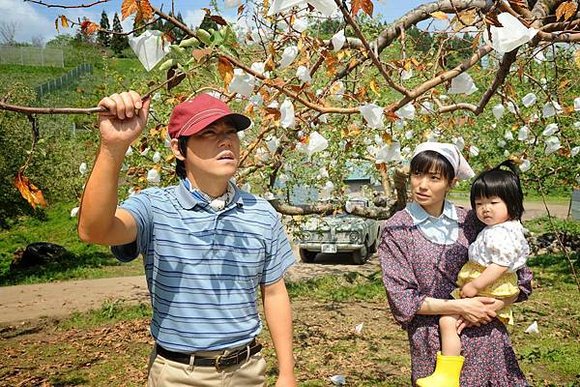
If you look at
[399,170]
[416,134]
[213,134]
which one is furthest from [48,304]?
[213,134]

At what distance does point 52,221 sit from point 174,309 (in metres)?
14.0

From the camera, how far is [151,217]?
1.63 m

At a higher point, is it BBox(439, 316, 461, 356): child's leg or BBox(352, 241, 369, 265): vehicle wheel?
BBox(439, 316, 461, 356): child's leg

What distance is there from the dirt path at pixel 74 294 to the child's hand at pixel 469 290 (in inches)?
232

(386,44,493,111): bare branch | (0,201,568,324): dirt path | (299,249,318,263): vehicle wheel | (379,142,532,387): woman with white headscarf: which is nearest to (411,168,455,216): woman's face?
(379,142,532,387): woman with white headscarf

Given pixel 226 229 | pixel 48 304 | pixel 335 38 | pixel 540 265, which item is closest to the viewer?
pixel 226 229

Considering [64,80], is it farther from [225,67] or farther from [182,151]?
[225,67]

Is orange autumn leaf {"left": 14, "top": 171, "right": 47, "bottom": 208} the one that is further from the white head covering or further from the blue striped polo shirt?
the white head covering

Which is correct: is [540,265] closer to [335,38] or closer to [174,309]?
[335,38]

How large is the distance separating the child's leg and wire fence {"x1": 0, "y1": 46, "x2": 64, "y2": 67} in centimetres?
4054

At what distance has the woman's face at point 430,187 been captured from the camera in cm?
189

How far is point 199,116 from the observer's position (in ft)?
5.27

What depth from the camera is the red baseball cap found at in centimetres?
159

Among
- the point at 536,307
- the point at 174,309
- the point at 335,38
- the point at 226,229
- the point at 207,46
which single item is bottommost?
the point at 536,307
